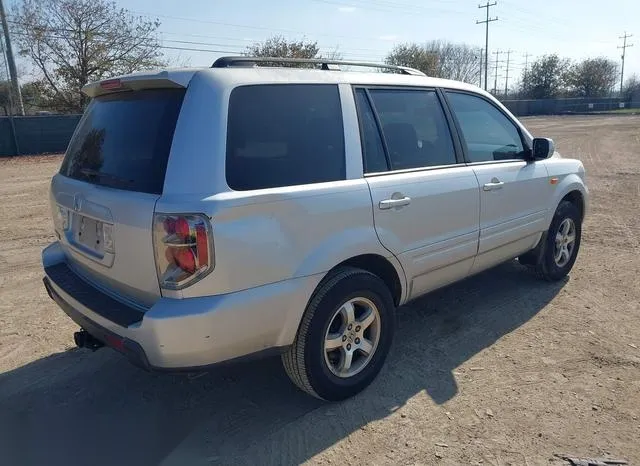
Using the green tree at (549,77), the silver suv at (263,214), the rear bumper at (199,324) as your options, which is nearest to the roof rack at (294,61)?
the silver suv at (263,214)

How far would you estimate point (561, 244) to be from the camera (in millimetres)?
4965

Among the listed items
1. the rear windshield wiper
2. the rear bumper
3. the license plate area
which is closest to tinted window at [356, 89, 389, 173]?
the rear bumper

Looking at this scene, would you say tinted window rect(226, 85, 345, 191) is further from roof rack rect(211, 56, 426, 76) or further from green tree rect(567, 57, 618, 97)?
green tree rect(567, 57, 618, 97)

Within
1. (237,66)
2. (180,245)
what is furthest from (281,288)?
(237,66)

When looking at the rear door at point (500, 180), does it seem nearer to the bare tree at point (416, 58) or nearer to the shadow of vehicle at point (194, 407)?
the shadow of vehicle at point (194, 407)

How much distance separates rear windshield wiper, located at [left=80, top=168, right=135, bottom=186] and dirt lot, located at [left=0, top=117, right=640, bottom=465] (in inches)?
55.3

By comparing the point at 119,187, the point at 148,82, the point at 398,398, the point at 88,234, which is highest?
the point at 148,82

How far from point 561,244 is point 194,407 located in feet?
12.6

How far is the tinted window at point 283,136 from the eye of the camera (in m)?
2.51

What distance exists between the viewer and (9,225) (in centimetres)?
774

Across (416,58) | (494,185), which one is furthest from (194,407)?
(416,58)

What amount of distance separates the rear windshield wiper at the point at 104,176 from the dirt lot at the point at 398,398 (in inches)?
55.3

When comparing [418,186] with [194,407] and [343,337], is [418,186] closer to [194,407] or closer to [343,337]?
[343,337]

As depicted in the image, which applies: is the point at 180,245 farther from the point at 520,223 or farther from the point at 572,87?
the point at 572,87
